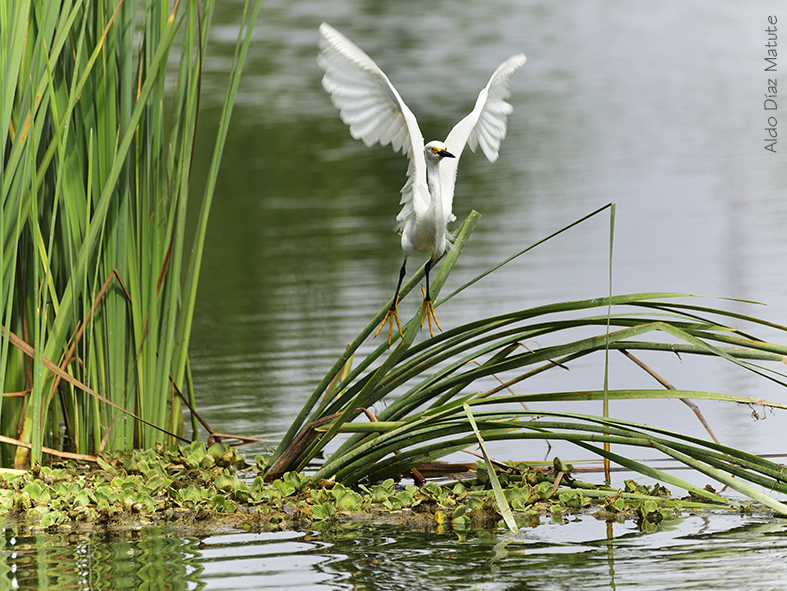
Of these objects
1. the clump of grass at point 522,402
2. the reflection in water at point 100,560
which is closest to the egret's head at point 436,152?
the clump of grass at point 522,402

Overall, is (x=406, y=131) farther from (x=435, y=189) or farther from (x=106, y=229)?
(x=106, y=229)

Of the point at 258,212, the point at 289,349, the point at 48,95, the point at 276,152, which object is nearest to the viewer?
the point at 48,95

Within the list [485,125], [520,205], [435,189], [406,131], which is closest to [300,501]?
[435,189]

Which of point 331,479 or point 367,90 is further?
point 331,479

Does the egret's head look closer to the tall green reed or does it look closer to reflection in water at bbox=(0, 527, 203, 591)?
the tall green reed

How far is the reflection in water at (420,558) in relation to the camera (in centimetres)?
265

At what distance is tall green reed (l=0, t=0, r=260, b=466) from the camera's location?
3494mm

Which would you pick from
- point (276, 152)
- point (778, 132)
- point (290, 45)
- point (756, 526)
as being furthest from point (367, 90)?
point (290, 45)

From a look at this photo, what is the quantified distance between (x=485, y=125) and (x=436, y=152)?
0.57 meters

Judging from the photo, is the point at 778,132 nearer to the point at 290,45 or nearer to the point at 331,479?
the point at 331,479

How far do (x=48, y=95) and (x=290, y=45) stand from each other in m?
19.3

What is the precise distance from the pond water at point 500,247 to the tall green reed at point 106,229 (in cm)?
62

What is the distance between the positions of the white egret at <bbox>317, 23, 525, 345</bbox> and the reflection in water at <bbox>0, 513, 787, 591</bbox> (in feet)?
2.35

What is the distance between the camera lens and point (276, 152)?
520 inches
